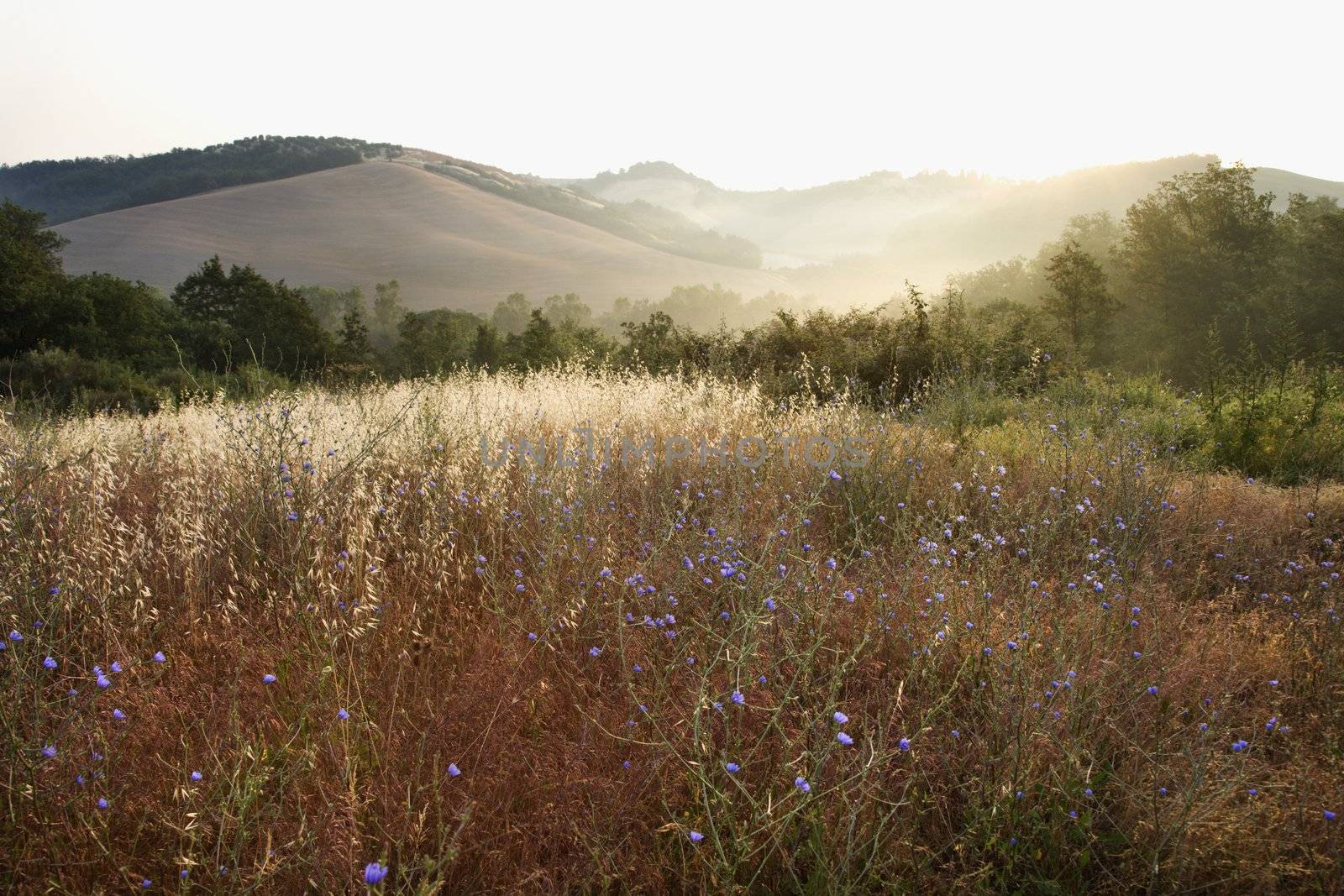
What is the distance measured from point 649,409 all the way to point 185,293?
2650cm

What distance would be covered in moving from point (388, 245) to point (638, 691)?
6456cm

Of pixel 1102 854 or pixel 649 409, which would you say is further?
pixel 649 409

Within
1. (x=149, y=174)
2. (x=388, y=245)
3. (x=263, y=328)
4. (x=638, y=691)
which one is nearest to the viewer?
(x=638, y=691)

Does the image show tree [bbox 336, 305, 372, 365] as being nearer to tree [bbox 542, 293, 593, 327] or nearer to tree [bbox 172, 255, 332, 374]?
tree [bbox 172, 255, 332, 374]

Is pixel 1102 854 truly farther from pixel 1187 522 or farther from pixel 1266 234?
pixel 1266 234

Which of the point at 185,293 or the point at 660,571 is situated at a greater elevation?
the point at 185,293

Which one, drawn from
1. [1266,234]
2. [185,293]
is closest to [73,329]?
[185,293]

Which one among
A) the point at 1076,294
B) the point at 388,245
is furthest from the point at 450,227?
the point at 1076,294

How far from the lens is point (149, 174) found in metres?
71.6

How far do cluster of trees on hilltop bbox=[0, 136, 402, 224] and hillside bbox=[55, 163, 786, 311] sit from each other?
4.66m

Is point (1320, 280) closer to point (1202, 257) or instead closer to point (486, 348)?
point (1202, 257)

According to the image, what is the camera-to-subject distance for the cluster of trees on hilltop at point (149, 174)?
6719 cm

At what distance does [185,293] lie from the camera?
2511 cm

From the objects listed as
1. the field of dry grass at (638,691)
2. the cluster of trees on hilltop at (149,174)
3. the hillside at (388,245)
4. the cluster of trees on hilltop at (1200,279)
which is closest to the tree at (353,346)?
the field of dry grass at (638,691)
